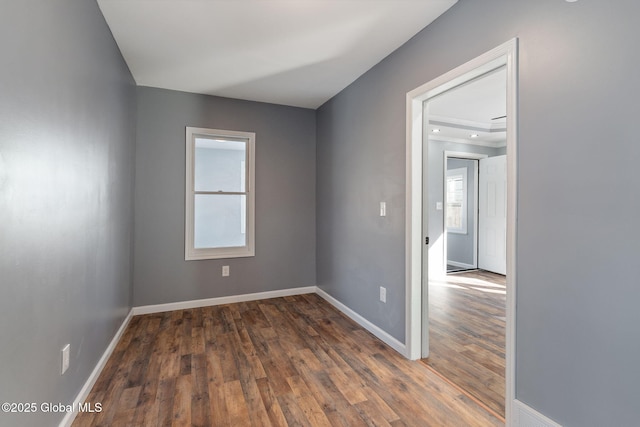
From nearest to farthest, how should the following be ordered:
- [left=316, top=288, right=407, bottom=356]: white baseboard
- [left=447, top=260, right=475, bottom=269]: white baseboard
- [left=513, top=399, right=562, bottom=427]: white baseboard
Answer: [left=513, top=399, right=562, bottom=427]: white baseboard < [left=316, top=288, right=407, bottom=356]: white baseboard < [left=447, top=260, right=475, bottom=269]: white baseboard

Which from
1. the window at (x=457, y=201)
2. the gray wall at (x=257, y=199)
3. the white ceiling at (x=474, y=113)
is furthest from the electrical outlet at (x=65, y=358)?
the window at (x=457, y=201)

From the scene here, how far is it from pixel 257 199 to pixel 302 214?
66 centimetres

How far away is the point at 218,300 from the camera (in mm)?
3695

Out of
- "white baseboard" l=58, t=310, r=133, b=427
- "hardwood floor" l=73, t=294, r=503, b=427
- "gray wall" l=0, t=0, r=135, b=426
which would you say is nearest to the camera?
"gray wall" l=0, t=0, r=135, b=426

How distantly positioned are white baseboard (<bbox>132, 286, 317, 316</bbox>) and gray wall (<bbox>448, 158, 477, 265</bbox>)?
349 centimetres

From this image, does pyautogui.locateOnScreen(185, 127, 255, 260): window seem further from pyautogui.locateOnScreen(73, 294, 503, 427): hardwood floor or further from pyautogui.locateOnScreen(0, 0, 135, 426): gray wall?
pyautogui.locateOnScreen(0, 0, 135, 426): gray wall

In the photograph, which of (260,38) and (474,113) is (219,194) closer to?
(260,38)

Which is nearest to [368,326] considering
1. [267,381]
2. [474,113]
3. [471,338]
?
[471,338]

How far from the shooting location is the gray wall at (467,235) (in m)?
5.89

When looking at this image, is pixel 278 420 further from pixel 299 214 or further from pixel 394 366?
pixel 299 214

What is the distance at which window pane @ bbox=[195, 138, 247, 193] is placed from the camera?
12.2 ft

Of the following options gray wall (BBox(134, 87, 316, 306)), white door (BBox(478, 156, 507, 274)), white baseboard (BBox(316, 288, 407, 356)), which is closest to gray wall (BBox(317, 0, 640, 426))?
white baseboard (BBox(316, 288, 407, 356))

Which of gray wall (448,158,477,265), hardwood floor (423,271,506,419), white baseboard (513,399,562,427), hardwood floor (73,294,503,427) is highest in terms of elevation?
gray wall (448,158,477,265)

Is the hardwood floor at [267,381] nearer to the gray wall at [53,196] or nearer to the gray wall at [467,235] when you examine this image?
the gray wall at [53,196]
